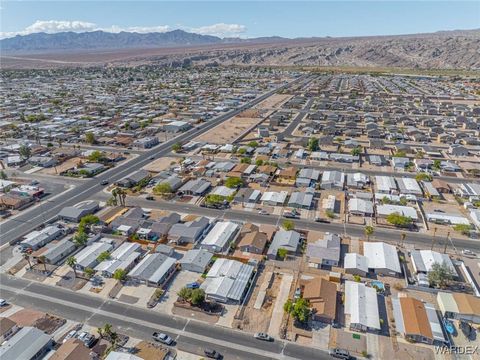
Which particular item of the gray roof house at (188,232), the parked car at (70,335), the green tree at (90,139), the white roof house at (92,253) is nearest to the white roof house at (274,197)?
the gray roof house at (188,232)

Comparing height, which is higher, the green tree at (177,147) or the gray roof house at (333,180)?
the green tree at (177,147)

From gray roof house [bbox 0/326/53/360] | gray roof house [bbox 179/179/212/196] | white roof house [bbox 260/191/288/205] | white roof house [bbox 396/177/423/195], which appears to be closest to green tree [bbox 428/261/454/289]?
white roof house [bbox 396/177/423/195]

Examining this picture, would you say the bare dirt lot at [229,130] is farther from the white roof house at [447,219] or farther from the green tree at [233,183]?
the white roof house at [447,219]

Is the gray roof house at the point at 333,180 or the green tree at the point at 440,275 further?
the gray roof house at the point at 333,180

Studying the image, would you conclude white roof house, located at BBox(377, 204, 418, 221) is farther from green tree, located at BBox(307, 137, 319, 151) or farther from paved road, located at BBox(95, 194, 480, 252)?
green tree, located at BBox(307, 137, 319, 151)

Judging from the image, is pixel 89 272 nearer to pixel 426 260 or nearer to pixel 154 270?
pixel 154 270

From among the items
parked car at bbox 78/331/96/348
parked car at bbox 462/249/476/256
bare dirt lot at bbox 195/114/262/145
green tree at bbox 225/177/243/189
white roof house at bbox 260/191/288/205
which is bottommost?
parked car at bbox 78/331/96/348
